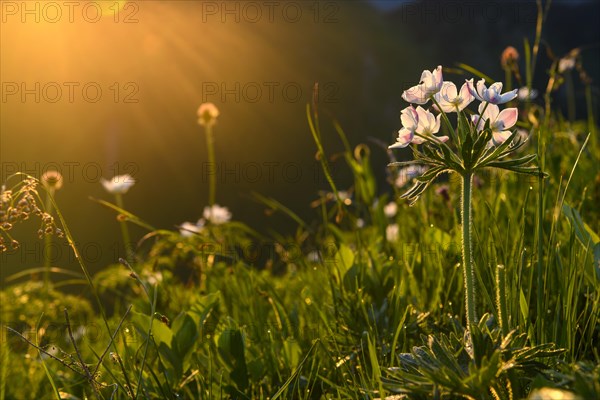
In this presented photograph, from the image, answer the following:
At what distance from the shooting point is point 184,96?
27500mm

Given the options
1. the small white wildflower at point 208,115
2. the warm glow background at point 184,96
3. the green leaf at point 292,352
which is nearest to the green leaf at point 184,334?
the green leaf at point 292,352

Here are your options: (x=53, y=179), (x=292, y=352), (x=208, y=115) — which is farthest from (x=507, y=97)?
(x=208, y=115)

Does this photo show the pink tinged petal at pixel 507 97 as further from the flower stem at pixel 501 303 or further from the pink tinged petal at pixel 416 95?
the flower stem at pixel 501 303

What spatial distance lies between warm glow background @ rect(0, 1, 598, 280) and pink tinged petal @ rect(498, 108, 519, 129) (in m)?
12.9

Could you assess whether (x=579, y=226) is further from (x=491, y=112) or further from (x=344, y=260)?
(x=344, y=260)

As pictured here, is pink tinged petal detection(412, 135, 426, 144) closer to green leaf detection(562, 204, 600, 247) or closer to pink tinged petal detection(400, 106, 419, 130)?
pink tinged petal detection(400, 106, 419, 130)

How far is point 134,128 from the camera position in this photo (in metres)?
27.6

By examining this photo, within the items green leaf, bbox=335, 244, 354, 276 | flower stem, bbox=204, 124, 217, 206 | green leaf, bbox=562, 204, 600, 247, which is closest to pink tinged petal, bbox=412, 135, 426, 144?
green leaf, bbox=562, 204, 600, 247

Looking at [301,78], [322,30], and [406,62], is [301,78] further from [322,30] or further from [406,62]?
[406,62]

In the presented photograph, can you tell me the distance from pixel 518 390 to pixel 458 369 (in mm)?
151

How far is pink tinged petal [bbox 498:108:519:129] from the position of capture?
122 centimetres

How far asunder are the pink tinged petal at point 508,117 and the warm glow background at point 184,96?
12.9m

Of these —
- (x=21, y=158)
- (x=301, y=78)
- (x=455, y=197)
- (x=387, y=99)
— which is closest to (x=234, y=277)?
(x=455, y=197)

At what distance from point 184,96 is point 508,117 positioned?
27.1 metres
